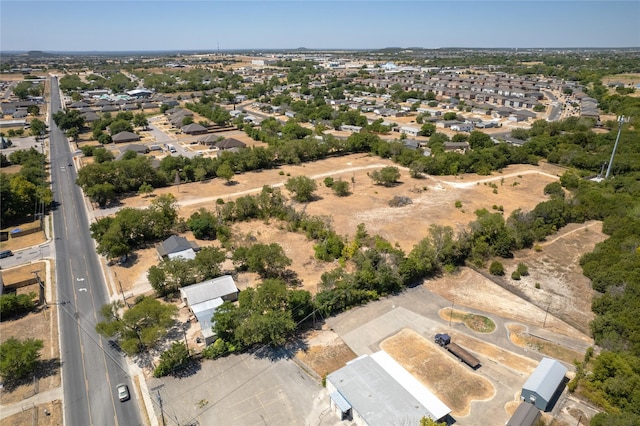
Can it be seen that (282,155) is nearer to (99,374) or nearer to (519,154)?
(519,154)

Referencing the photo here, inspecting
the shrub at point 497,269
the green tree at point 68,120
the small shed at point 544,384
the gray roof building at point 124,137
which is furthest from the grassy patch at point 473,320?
the green tree at point 68,120

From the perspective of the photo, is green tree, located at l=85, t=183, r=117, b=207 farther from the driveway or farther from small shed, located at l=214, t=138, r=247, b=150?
the driveway

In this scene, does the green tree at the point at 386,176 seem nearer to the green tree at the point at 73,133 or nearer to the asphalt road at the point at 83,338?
the asphalt road at the point at 83,338

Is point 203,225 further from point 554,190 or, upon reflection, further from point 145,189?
point 554,190

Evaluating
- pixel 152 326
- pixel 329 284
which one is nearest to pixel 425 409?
pixel 329 284

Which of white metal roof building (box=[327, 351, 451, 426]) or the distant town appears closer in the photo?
white metal roof building (box=[327, 351, 451, 426])

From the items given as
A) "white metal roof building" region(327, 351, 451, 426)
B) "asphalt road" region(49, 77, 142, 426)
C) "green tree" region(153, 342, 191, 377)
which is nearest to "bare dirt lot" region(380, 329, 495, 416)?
"white metal roof building" region(327, 351, 451, 426)
